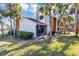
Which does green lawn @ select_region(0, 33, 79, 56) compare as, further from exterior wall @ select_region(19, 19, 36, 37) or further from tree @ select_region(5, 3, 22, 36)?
tree @ select_region(5, 3, 22, 36)

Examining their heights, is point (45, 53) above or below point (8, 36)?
below

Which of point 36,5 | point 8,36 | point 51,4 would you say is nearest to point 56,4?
point 51,4

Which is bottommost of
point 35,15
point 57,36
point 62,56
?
point 62,56

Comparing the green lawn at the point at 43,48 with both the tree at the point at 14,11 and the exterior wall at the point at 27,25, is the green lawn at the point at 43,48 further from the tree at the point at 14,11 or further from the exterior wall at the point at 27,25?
the tree at the point at 14,11

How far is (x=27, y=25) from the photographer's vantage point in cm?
276

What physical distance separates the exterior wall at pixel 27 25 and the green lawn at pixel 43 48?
6.9 inches

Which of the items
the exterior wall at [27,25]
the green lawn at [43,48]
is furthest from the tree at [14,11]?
the green lawn at [43,48]

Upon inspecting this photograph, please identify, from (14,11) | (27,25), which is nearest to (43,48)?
(27,25)

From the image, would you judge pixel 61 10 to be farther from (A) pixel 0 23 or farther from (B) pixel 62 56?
(A) pixel 0 23

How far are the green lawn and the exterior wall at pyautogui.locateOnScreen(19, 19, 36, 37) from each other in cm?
17

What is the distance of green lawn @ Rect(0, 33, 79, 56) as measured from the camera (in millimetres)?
2748

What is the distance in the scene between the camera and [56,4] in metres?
2.77

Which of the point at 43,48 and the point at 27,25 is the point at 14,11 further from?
the point at 43,48

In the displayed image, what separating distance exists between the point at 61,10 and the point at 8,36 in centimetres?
72
